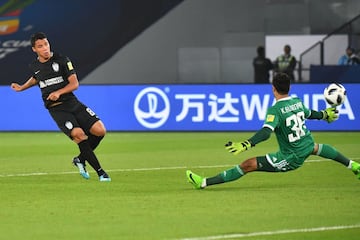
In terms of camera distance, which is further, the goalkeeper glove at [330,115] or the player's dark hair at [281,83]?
the goalkeeper glove at [330,115]

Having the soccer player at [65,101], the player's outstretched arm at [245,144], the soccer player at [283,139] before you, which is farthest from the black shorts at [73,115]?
the player's outstretched arm at [245,144]

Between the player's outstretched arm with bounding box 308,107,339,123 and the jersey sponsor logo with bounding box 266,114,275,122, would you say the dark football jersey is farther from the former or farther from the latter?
the player's outstretched arm with bounding box 308,107,339,123

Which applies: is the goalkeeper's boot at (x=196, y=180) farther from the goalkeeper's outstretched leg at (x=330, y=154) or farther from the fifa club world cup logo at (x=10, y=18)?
the fifa club world cup logo at (x=10, y=18)

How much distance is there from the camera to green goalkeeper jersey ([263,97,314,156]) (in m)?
13.2

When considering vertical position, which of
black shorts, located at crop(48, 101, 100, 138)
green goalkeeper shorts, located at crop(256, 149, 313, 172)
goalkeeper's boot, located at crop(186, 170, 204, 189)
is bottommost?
goalkeeper's boot, located at crop(186, 170, 204, 189)

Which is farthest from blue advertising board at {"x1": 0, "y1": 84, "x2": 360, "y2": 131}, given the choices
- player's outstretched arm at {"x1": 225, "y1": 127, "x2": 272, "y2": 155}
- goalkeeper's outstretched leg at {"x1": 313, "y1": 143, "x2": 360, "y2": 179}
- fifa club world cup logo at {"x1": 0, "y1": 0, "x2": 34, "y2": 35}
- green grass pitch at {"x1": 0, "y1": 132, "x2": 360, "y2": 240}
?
player's outstretched arm at {"x1": 225, "y1": 127, "x2": 272, "y2": 155}

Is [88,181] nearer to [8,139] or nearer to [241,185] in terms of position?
[241,185]

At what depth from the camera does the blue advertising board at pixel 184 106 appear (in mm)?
24953

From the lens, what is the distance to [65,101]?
15.1 metres

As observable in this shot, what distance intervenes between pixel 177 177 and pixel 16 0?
19.6 meters

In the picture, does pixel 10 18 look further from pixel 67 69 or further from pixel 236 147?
pixel 236 147

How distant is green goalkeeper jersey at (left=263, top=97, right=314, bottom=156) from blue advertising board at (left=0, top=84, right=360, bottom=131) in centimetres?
1133

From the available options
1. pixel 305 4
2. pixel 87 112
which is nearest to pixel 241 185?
pixel 87 112

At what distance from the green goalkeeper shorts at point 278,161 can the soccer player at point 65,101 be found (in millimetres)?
2568
